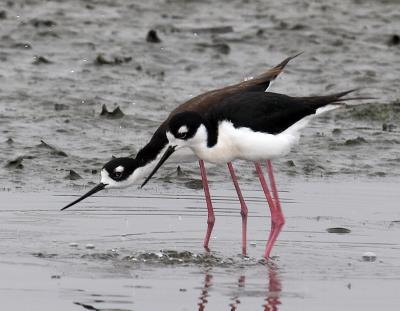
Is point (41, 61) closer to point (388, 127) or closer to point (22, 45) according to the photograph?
point (22, 45)

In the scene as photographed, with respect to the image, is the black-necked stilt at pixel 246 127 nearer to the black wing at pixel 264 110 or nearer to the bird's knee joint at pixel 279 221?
the black wing at pixel 264 110

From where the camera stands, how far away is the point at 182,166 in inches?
462

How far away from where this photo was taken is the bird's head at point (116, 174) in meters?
9.44

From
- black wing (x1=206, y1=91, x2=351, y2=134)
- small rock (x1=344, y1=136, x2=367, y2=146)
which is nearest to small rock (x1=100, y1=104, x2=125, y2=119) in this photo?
small rock (x1=344, y1=136, x2=367, y2=146)

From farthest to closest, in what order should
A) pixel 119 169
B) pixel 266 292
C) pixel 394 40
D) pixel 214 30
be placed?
pixel 214 30
pixel 394 40
pixel 119 169
pixel 266 292

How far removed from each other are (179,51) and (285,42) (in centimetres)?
146

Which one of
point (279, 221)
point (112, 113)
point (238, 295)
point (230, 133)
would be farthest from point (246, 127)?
point (112, 113)

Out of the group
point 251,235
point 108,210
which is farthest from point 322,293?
point 108,210

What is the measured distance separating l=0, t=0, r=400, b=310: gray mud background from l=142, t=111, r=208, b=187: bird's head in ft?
2.32

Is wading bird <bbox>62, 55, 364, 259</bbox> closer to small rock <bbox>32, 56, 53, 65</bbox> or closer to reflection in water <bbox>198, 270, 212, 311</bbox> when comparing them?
reflection in water <bbox>198, 270, 212, 311</bbox>

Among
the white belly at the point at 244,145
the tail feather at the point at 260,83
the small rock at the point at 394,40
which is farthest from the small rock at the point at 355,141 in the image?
the small rock at the point at 394,40

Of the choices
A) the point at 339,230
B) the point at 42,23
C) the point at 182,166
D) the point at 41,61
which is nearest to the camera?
the point at 339,230

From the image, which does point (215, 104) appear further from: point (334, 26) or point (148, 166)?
point (334, 26)

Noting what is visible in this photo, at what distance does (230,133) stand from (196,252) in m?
0.86
